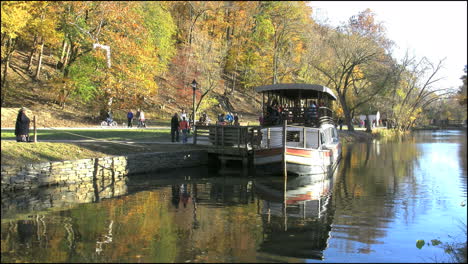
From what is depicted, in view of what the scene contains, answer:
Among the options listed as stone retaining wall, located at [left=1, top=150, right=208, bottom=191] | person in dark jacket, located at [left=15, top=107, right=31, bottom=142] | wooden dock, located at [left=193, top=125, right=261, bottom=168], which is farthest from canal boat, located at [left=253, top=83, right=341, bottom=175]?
person in dark jacket, located at [left=15, top=107, right=31, bottom=142]

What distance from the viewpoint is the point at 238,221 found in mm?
12766

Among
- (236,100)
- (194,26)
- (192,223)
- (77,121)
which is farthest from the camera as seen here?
(236,100)

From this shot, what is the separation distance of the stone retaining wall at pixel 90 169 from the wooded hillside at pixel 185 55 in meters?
14.3

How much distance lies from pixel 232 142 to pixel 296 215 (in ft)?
38.5

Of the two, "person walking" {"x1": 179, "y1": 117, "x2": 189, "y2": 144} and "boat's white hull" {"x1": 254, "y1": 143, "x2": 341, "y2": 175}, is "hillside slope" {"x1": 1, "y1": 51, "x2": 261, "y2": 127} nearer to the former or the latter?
"person walking" {"x1": 179, "y1": 117, "x2": 189, "y2": 144}

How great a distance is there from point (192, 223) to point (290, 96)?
56.5ft

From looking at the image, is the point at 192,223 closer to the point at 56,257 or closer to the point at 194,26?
the point at 56,257

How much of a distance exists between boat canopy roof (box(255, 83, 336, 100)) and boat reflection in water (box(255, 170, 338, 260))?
521cm

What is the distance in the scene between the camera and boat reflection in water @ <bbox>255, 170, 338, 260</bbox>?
10422 millimetres

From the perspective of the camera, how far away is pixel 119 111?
140 feet

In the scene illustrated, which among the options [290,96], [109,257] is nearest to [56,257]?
→ [109,257]

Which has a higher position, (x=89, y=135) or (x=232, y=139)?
(x=89, y=135)

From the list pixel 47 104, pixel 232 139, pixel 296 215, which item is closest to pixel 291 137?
pixel 232 139

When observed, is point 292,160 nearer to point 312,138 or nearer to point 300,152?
point 300,152
